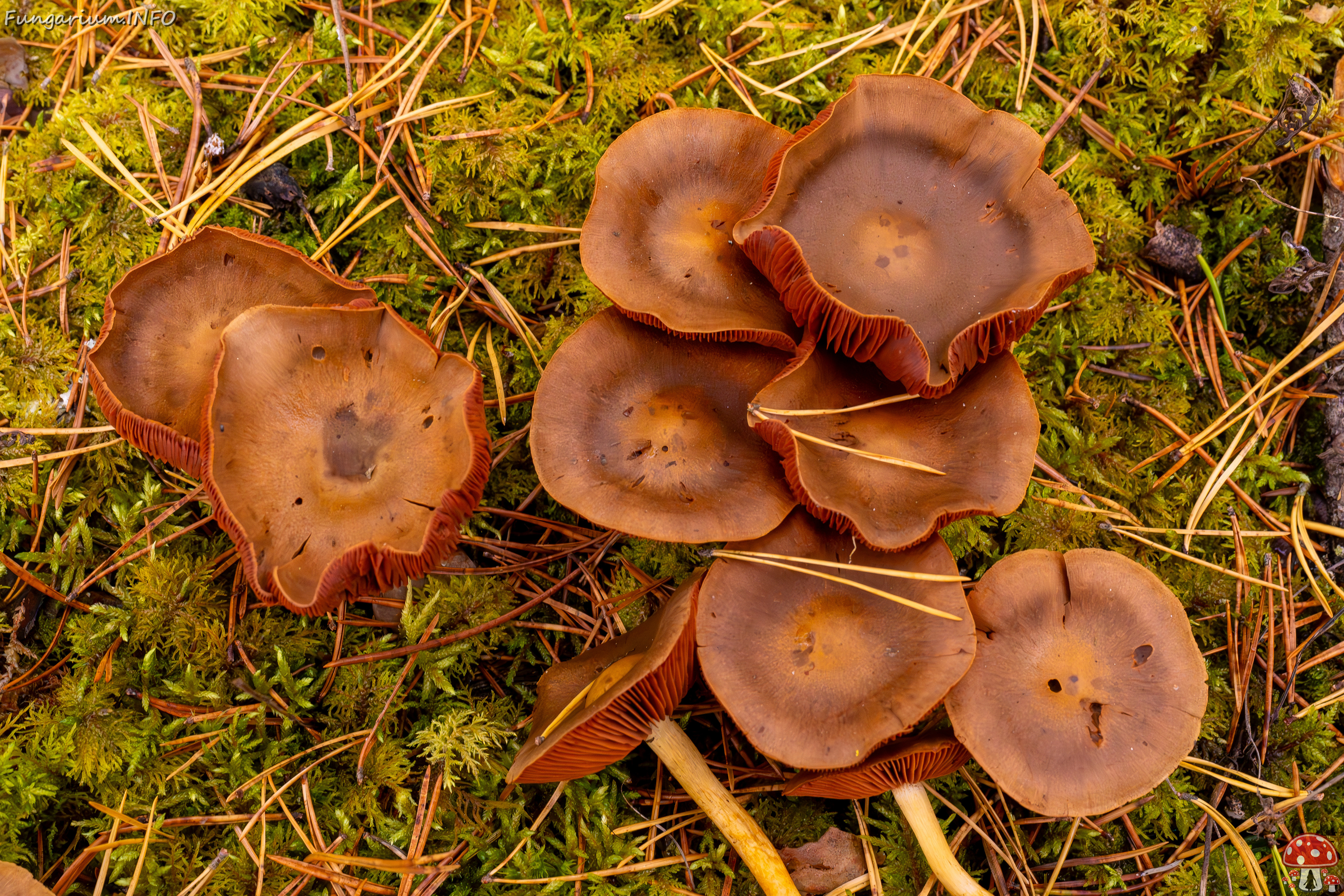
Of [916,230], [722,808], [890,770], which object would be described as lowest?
[722,808]

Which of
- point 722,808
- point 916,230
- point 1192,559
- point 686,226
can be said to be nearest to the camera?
point 722,808

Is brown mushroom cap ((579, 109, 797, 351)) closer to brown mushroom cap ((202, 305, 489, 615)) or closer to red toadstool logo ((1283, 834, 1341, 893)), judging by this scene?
brown mushroom cap ((202, 305, 489, 615))

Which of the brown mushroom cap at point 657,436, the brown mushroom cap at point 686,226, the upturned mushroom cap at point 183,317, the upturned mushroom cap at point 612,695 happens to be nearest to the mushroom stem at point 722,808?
the upturned mushroom cap at point 612,695

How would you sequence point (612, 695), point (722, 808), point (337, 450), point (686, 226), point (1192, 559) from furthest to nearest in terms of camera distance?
point (1192, 559)
point (686, 226)
point (722, 808)
point (337, 450)
point (612, 695)

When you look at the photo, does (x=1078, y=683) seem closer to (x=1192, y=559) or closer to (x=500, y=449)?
(x=1192, y=559)

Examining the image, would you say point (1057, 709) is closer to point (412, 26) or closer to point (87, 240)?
point (412, 26)

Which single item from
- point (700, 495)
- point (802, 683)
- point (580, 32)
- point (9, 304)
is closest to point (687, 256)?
point (700, 495)

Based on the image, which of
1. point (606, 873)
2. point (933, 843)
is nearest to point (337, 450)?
point (606, 873)

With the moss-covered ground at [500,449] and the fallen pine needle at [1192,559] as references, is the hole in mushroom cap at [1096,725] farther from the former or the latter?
the fallen pine needle at [1192,559]
